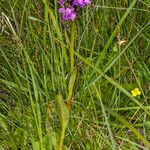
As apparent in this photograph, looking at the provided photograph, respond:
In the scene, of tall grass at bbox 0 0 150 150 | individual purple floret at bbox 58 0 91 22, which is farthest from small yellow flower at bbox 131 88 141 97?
individual purple floret at bbox 58 0 91 22

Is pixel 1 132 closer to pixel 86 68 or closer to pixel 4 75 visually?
pixel 4 75

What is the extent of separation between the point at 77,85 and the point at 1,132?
35cm

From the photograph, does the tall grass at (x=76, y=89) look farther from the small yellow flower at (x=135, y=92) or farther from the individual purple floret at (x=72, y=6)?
the individual purple floret at (x=72, y=6)

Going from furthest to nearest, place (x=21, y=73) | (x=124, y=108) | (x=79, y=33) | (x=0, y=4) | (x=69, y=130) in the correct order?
(x=0, y=4)
(x=79, y=33)
(x=21, y=73)
(x=124, y=108)
(x=69, y=130)

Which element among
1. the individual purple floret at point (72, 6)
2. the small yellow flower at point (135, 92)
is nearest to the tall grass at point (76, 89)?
the small yellow flower at point (135, 92)

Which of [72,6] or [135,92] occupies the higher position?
[72,6]

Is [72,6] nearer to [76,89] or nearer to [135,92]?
[76,89]

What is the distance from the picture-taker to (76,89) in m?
1.46

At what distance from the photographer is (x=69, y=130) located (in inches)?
51.9

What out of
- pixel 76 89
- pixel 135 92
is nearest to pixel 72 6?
pixel 76 89

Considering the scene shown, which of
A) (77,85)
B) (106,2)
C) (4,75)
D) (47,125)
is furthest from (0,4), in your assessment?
(47,125)

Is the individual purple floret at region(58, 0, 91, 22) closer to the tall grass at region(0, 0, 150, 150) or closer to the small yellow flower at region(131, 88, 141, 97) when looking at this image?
the tall grass at region(0, 0, 150, 150)

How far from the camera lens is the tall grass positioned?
1.32 m

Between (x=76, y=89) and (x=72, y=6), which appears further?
(x=76, y=89)
